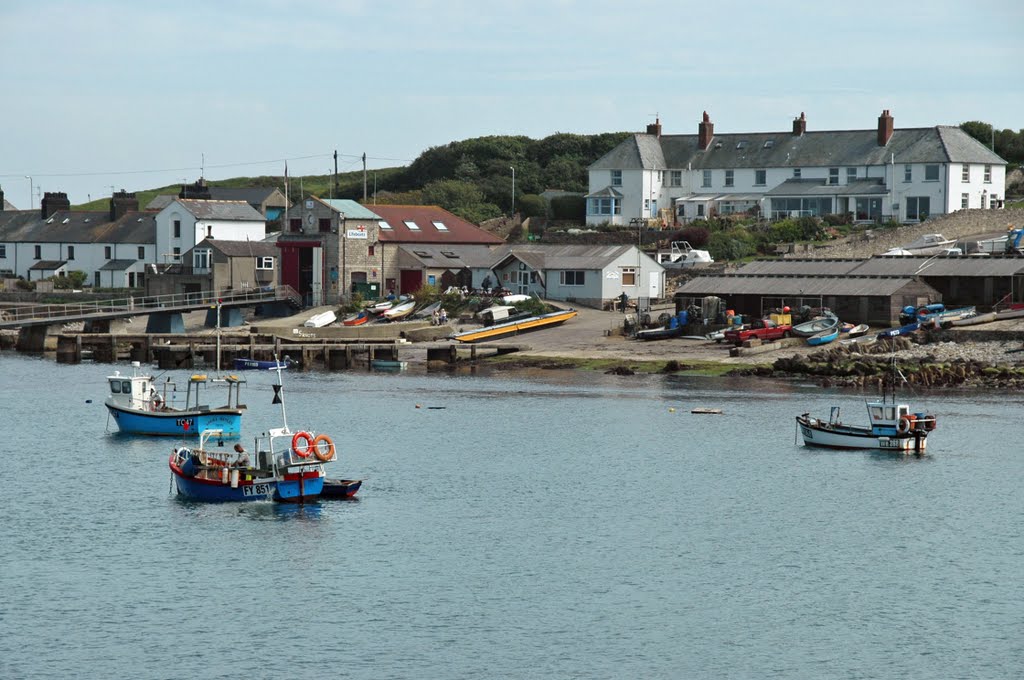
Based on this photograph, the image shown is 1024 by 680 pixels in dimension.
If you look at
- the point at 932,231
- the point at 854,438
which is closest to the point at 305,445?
the point at 854,438

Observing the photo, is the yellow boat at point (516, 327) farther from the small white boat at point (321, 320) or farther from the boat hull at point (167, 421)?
the boat hull at point (167, 421)

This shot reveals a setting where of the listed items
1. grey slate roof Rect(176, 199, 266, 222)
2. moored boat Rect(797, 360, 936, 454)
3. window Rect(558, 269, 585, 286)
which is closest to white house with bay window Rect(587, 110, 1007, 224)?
window Rect(558, 269, 585, 286)

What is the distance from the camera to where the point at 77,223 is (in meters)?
124

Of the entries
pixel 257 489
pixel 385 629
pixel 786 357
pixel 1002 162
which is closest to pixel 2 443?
pixel 257 489

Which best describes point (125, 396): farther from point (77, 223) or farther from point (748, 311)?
point (77, 223)

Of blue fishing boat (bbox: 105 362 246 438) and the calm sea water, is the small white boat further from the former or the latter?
blue fishing boat (bbox: 105 362 246 438)

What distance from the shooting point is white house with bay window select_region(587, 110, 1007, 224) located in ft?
347

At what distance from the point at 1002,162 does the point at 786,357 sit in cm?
4378

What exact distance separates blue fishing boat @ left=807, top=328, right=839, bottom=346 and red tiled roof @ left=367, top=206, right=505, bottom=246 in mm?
35635

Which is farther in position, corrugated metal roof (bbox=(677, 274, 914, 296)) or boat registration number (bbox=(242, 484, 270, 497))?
corrugated metal roof (bbox=(677, 274, 914, 296))

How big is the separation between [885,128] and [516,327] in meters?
39.7

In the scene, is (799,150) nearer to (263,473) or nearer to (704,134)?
(704,134)

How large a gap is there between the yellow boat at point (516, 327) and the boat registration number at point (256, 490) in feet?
134

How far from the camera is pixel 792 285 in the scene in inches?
3250
